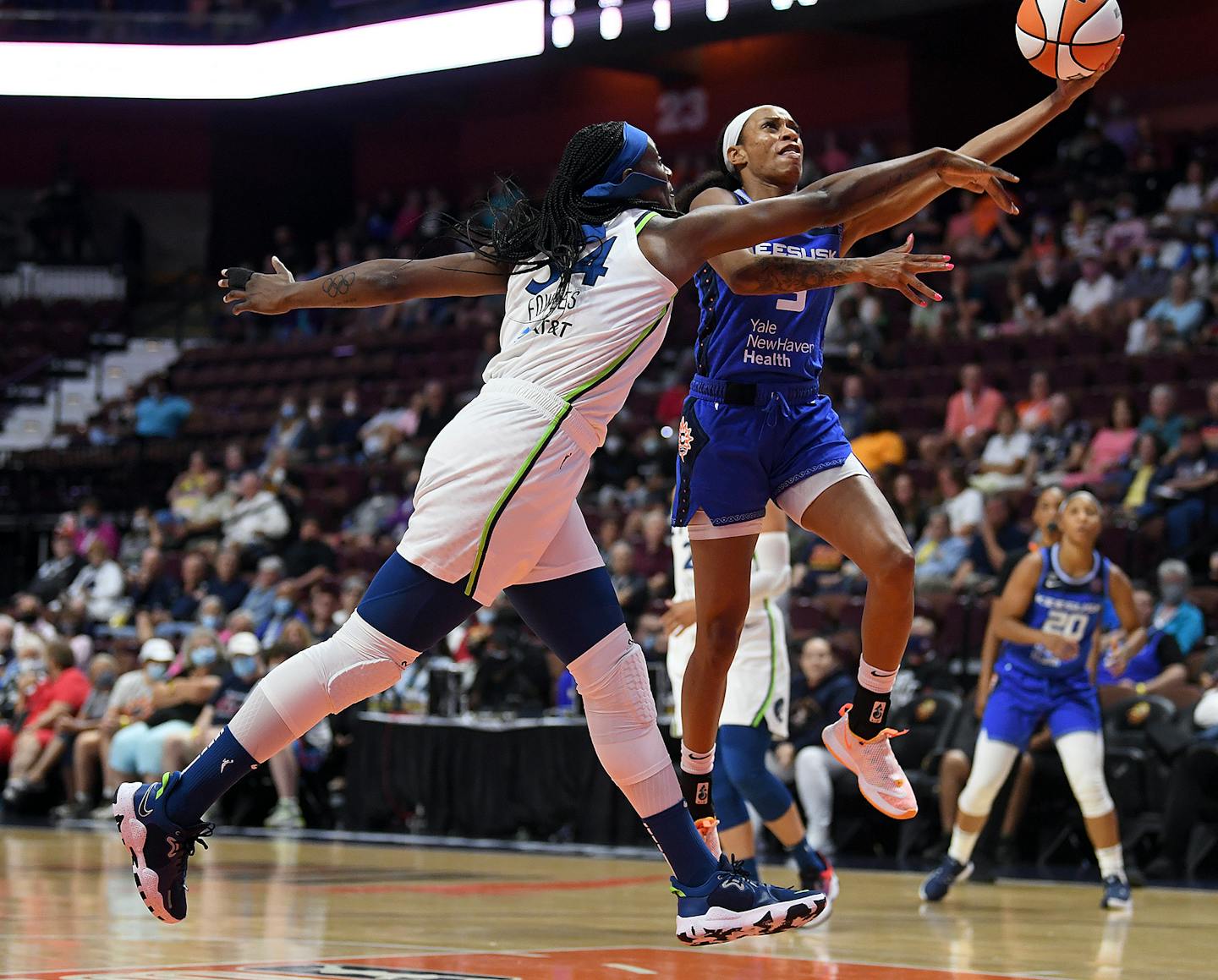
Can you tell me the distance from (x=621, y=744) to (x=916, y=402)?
431 inches

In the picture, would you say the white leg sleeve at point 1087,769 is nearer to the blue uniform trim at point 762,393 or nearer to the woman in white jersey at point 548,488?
the blue uniform trim at point 762,393

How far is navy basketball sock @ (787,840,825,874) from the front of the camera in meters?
7.05

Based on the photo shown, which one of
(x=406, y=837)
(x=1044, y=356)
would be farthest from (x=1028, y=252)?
(x=406, y=837)

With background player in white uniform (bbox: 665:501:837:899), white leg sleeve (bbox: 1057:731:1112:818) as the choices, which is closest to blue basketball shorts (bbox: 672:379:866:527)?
background player in white uniform (bbox: 665:501:837:899)

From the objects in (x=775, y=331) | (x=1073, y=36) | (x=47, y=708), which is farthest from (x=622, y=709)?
(x=47, y=708)

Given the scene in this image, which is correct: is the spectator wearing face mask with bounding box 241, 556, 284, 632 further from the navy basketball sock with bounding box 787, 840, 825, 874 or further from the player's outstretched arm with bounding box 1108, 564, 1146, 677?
the navy basketball sock with bounding box 787, 840, 825, 874

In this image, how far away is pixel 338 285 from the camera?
4.69 metres

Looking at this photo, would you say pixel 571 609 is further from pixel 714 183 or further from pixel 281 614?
pixel 281 614

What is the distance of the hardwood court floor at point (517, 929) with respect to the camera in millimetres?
5176

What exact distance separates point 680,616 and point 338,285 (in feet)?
7.77

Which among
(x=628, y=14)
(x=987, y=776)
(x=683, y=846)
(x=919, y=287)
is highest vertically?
(x=628, y=14)

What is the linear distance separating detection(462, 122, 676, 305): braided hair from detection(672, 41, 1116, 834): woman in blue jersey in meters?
0.51

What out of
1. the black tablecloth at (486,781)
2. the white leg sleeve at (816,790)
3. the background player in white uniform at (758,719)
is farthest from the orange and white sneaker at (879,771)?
the black tablecloth at (486,781)

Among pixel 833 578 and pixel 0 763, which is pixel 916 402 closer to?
pixel 833 578
